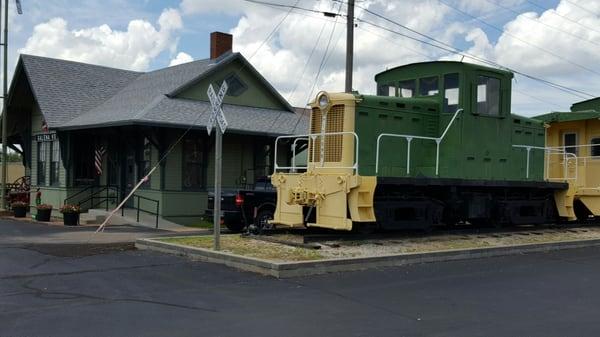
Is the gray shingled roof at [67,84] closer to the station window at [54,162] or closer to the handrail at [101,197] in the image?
the station window at [54,162]

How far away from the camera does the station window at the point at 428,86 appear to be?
13.3 metres

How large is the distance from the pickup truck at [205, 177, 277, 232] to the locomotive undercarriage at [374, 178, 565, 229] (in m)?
4.55

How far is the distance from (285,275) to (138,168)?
14.2 metres

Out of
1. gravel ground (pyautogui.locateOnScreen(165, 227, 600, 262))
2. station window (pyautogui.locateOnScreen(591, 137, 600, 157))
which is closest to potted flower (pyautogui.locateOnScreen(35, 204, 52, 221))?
gravel ground (pyautogui.locateOnScreen(165, 227, 600, 262))

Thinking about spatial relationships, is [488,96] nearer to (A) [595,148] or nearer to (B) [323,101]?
(B) [323,101]

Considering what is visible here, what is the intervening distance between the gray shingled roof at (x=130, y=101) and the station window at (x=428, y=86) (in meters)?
8.94

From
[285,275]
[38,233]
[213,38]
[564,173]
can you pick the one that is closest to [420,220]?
[285,275]

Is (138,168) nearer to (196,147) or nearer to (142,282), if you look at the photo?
(196,147)

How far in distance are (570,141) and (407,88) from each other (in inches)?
299

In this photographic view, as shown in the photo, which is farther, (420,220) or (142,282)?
(420,220)

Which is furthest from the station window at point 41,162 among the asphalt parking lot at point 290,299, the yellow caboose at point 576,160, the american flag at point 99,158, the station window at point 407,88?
the yellow caboose at point 576,160

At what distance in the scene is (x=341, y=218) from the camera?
11398mm

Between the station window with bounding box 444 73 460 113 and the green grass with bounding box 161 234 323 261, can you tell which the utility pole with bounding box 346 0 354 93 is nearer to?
the station window with bounding box 444 73 460 113

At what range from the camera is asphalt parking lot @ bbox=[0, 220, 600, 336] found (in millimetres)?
6266
